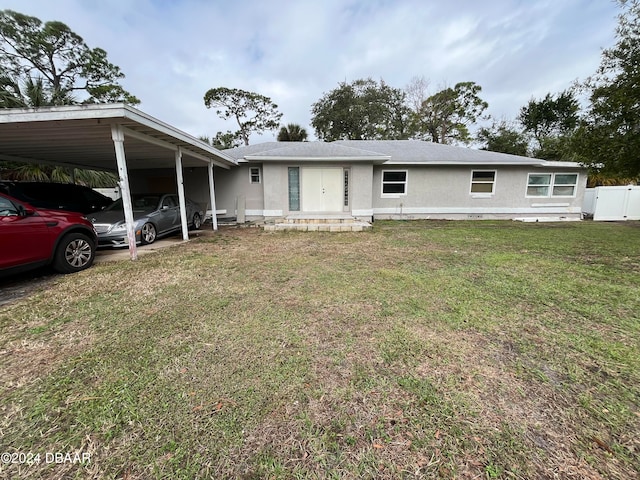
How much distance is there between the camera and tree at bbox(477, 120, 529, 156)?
→ 25.3 m

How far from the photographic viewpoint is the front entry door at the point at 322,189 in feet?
33.4

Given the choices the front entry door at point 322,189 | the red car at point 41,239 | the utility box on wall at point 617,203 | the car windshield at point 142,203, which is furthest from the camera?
the utility box on wall at point 617,203

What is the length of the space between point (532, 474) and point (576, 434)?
493mm

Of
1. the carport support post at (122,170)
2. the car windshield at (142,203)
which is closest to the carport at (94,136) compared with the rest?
the carport support post at (122,170)

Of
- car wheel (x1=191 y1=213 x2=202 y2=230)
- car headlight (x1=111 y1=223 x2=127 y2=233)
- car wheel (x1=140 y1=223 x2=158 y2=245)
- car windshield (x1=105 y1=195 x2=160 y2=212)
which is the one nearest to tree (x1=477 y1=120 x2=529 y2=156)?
car wheel (x1=191 y1=213 x2=202 y2=230)

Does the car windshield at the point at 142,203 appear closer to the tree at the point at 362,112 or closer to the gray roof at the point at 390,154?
the gray roof at the point at 390,154

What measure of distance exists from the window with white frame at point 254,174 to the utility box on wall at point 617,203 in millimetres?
Answer: 16115

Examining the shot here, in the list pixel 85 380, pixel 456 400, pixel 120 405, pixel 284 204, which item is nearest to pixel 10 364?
pixel 85 380

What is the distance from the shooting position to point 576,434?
154 cm

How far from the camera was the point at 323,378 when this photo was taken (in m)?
2.01

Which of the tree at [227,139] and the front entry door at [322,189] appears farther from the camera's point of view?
the tree at [227,139]

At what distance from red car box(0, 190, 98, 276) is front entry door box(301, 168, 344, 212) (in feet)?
22.4

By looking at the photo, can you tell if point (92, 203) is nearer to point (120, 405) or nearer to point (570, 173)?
point (120, 405)

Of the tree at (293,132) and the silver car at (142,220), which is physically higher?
the tree at (293,132)
